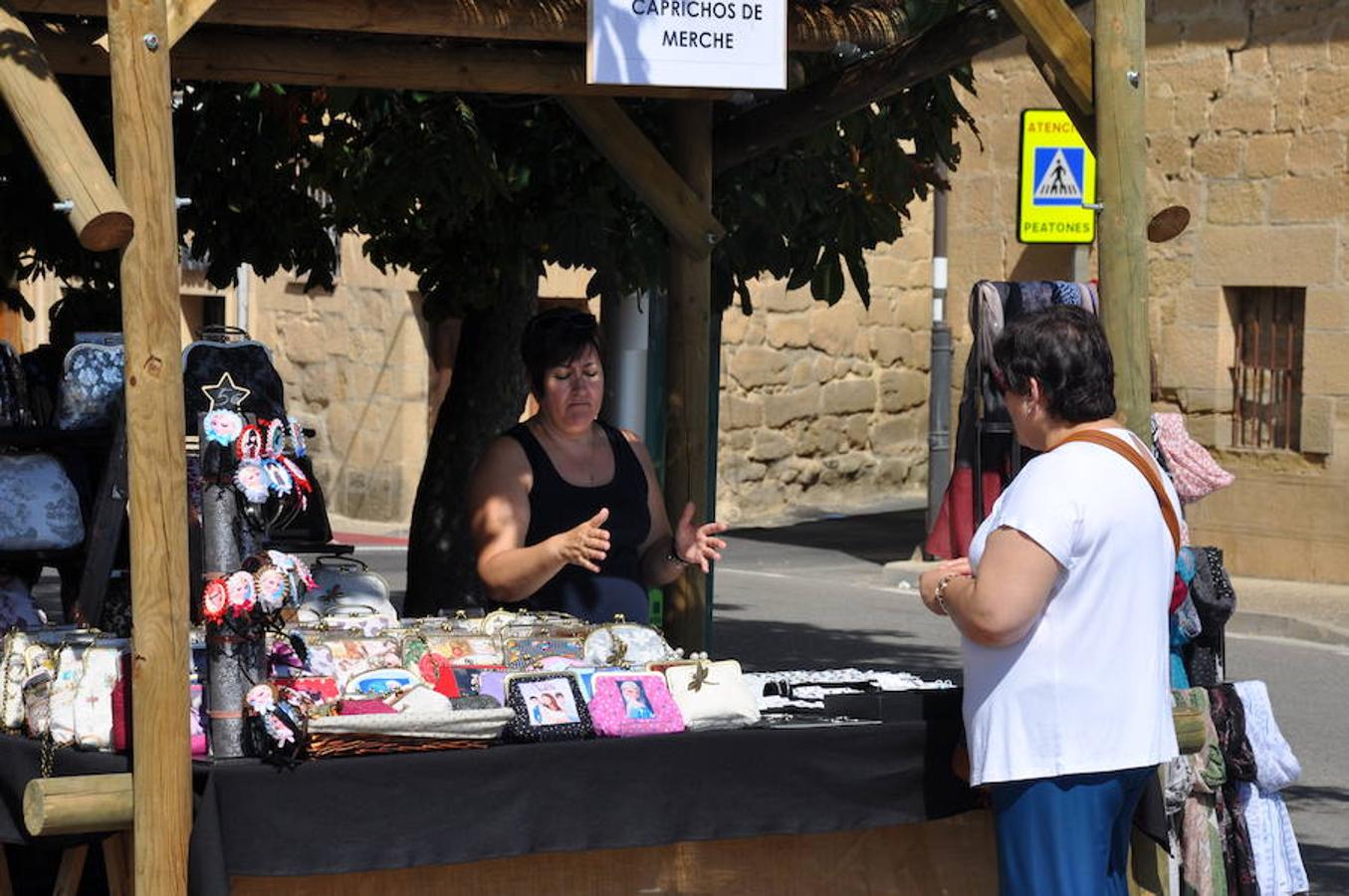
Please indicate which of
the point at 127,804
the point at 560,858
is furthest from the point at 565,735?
the point at 127,804

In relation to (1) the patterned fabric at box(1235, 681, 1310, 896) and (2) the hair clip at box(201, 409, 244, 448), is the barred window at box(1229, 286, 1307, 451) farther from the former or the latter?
(2) the hair clip at box(201, 409, 244, 448)

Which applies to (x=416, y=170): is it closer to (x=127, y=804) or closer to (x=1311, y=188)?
(x=127, y=804)

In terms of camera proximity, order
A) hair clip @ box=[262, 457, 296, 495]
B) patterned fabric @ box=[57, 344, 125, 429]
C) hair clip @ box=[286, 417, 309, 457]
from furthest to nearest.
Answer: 1. patterned fabric @ box=[57, 344, 125, 429]
2. hair clip @ box=[286, 417, 309, 457]
3. hair clip @ box=[262, 457, 296, 495]

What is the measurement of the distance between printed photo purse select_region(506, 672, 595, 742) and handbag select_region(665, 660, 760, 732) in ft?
0.75

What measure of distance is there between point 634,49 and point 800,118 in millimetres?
→ 1364

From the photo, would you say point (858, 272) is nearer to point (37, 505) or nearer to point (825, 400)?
point (37, 505)

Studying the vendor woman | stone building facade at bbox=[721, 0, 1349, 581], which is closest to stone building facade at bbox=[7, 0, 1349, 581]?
stone building facade at bbox=[721, 0, 1349, 581]

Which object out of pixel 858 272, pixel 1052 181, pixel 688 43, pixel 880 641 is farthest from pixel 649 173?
pixel 1052 181

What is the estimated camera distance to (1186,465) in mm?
6457

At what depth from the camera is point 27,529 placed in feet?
19.7

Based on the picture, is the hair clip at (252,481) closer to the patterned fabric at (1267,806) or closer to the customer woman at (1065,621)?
the customer woman at (1065,621)

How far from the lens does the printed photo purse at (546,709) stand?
4.70 metres

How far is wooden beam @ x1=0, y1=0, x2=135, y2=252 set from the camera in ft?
14.0

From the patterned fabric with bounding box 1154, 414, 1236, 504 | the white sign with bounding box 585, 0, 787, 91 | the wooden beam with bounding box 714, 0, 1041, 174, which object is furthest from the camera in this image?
the patterned fabric with bounding box 1154, 414, 1236, 504
